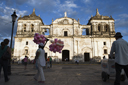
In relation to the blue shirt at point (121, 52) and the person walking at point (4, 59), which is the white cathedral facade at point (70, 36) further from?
the blue shirt at point (121, 52)

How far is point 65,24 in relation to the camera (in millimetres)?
26250

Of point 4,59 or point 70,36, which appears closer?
A: point 4,59

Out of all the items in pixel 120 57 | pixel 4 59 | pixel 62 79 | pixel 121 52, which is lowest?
pixel 62 79

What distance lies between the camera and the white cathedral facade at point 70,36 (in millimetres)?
25250

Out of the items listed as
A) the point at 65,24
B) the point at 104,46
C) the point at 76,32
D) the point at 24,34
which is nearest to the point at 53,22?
the point at 65,24

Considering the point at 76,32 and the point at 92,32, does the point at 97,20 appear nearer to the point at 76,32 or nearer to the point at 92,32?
the point at 92,32

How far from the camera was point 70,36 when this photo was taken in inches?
1014

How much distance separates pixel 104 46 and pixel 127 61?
2338cm

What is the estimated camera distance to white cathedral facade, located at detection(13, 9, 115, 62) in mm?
25250

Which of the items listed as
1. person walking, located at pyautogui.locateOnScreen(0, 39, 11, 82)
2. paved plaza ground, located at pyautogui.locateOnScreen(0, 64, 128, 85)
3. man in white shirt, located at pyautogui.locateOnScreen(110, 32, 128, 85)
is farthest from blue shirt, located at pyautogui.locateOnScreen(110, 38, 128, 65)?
person walking, located at pyautogui.locateOnScreen(0, 39, 11, 82)

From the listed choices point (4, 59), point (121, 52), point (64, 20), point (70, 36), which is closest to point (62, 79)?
point (4, 59)

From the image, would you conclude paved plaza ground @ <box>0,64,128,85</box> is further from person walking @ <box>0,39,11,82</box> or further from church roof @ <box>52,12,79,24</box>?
church roof @ <box>52,12,79,24</box>

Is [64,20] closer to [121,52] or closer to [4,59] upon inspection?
[4,59]

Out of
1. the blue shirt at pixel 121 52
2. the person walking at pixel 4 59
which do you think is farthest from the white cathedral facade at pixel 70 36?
the blue shirt at pixel 121 52
